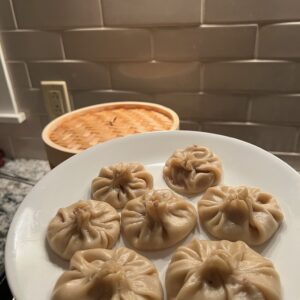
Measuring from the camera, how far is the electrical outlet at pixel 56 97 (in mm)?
1117

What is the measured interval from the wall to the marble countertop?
0.27 metres

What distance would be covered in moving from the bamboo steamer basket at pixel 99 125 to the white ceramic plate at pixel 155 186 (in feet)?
0.28

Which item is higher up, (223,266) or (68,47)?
(68,47)

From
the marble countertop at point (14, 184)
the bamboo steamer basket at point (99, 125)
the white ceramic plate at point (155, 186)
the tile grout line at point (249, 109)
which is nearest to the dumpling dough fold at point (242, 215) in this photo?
the white ceramic plate at point (155, 186)

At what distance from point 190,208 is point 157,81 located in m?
0.53

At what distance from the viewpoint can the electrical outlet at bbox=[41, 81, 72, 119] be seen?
1.12 metres

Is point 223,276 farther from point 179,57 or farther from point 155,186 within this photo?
point 179,57

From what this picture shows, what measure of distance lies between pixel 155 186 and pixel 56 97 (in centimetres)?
59

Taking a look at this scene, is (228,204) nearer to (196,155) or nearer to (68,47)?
(196,155)

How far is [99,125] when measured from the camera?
0.91m

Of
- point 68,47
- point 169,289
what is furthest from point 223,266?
point 68,47

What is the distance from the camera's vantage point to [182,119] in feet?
3.62

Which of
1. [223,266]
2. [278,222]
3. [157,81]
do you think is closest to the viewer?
[223,266]

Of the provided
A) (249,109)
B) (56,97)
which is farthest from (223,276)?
(56,97)
